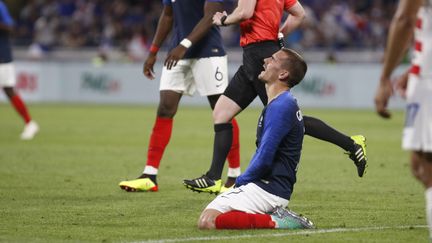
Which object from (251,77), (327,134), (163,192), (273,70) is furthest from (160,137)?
(273,70)

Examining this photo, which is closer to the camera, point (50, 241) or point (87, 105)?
point (50, 241)

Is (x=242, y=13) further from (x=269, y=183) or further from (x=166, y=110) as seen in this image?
(x=269, y=183)

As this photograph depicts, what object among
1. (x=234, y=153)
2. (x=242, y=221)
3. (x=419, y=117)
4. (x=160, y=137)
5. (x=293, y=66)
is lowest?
(x=234, y=153)

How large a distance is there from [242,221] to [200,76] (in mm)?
3281

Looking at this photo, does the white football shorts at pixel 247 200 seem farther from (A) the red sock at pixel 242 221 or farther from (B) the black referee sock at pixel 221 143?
(B) the black referee sock at pixel 221 143

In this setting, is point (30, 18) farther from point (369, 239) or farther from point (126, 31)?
point (369, 239)

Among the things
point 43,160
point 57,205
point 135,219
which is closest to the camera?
point 135,219

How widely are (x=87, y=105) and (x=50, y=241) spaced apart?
22.0 m

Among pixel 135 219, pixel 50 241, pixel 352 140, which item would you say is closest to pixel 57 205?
pixel 135 219

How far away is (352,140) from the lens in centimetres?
885

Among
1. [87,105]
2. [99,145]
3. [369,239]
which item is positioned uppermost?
[369,239]

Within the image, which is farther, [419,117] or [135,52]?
[135,52]

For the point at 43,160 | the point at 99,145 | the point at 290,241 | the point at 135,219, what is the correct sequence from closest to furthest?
the point at 290,241 → the point at 135,219 → the point at 43,160 → the point at 99,145

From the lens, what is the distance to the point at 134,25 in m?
33.0
